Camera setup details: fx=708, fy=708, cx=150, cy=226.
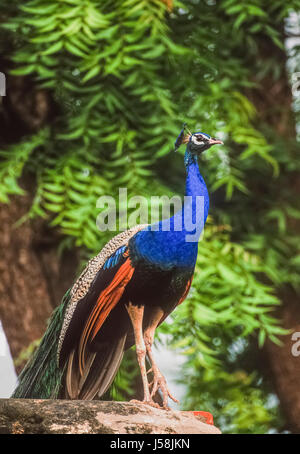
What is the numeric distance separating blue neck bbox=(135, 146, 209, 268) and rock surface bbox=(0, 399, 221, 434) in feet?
1.22

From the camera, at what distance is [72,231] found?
112 inches

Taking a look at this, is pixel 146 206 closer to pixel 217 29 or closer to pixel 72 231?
pixel 72 231

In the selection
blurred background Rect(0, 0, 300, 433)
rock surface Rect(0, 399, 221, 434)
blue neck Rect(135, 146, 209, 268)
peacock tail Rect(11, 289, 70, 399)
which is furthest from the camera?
blurred background Rect(0, 0, 300, 433)

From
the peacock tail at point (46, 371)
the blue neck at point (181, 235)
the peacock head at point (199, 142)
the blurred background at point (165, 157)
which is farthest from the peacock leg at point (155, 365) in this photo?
the blurred background at point (165, 157)

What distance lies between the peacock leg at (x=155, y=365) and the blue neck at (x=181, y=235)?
0.54 feet

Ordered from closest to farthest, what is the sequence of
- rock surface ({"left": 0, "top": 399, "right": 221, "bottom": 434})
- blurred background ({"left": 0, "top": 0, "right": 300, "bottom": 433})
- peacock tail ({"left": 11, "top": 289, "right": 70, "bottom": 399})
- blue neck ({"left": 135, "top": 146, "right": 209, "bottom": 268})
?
rock surface ({"left": 0, "top": 399, "right": 221, "bottom": 434}), blue neck ({"left": 135, "top": 146, "right": 209, "bottom": 268}), peacock tail ({"left": 11, "top": 289, "right": 70, "bottom": 399}), blurred background ({"left": 0, "top": 0, "right": 300, "bottom": 433})

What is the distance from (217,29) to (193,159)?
5.46ft

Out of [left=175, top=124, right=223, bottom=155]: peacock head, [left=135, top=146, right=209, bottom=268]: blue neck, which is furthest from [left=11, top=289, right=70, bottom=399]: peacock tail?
[left=175, top=124, right=223, bottom=155]: peacock head

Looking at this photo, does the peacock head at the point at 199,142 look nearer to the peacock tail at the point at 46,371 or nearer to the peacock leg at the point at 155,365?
the peacock leg at the point at 155,365

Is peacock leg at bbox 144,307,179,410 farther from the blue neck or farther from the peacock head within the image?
the peacock head

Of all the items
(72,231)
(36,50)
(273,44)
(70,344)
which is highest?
(273,44)

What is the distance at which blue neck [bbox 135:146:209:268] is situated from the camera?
1762mm
